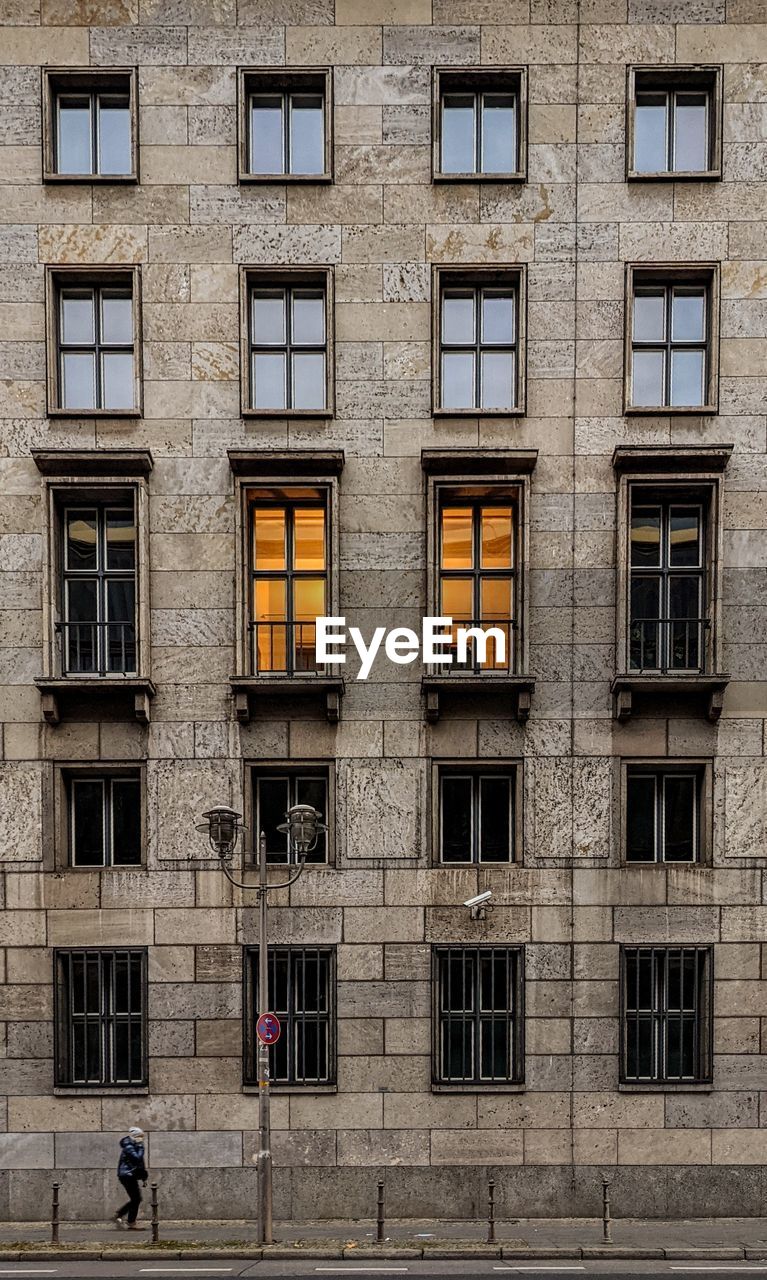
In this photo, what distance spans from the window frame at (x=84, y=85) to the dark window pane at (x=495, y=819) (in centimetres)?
1245

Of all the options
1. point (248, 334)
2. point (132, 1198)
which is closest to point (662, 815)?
point (132, 1198)

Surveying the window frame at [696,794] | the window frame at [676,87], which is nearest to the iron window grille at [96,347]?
the window frame at [676,87]

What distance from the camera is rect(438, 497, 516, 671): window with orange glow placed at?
16.7m

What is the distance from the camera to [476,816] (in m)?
16.8

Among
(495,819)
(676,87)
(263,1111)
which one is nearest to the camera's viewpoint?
(263,1111)

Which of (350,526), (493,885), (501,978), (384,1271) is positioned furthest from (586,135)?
(384,1271)

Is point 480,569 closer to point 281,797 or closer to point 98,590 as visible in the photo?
point 281,797

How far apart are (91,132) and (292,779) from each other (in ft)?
39.8

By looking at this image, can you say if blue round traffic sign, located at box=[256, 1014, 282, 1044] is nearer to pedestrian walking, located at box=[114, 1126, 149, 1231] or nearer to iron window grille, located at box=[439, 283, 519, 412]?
pedestrian walking, located at box=[114, 1126, 149, 1231]

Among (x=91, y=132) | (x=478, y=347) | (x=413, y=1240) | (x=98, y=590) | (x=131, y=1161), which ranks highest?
(x=91, y=132)

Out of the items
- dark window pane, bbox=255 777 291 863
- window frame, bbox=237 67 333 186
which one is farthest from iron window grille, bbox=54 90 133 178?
dark window pane, bbox=255 777 291 863

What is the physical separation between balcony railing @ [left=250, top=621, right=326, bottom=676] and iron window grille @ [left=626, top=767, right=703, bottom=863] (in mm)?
6122

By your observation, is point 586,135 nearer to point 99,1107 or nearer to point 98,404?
point 98,404

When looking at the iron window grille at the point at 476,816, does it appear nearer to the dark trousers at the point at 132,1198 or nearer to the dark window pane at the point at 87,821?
the dark window pane at the point at 87,821
